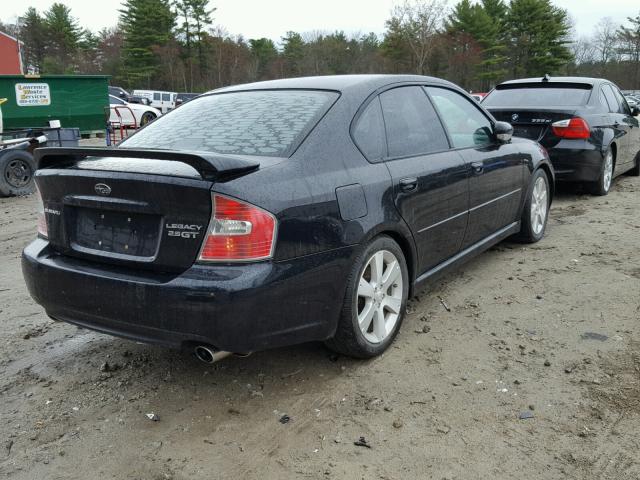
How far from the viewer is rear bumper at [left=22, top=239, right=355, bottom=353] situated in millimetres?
2498

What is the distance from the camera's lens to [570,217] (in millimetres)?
6762

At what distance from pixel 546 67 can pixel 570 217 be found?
5973 cm

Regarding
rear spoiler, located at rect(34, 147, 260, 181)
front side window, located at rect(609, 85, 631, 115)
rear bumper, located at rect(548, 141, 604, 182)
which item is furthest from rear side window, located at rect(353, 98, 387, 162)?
front side window, located at rect(609, 85, 631, 115)

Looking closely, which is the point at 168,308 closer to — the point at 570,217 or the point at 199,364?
the point at 199,364

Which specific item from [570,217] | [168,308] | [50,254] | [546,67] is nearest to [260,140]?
[168,308]

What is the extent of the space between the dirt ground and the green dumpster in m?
12.2

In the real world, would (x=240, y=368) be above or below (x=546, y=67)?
below

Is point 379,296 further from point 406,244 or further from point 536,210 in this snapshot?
point 536,210

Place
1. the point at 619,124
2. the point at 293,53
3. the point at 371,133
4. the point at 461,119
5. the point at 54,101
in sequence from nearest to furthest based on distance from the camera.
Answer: the point at 371,133 → the point at 461,119 → the point at 619,124 → the point at 54,101 → the point at 293,53

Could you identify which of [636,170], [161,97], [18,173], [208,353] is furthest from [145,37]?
[208,353]

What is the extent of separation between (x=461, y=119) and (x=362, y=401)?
2.42m

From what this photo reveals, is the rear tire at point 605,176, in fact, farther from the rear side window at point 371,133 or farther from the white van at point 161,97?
the white van at point 161,97

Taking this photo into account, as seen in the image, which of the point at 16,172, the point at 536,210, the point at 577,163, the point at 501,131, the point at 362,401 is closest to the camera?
the point at 362,401

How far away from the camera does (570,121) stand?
23.6 feet
